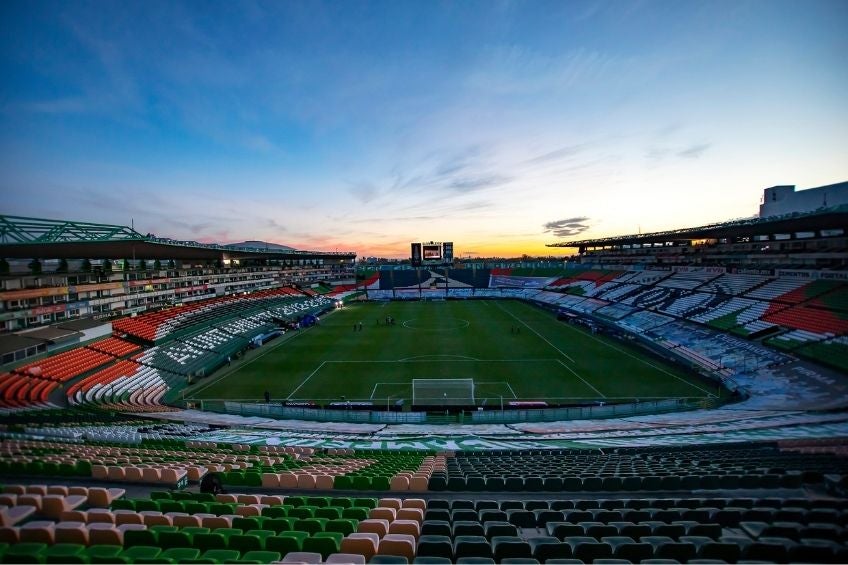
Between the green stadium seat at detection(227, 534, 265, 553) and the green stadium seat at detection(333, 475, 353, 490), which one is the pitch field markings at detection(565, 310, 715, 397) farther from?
the green stadium seat at detection(227, 534, 265, 553)

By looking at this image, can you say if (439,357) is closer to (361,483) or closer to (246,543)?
(361,483)

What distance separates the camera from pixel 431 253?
80.3m

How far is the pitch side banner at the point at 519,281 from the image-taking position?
8931cm

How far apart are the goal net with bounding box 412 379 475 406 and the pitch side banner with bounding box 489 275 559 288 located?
60.6 meters

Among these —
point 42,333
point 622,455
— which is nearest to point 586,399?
point 622,455

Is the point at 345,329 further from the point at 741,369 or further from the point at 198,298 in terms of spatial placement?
the point at 741,369

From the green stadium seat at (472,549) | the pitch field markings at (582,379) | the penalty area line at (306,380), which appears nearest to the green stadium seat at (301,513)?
the green stadium seat at (472,549)

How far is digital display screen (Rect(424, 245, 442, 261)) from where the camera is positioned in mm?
79875

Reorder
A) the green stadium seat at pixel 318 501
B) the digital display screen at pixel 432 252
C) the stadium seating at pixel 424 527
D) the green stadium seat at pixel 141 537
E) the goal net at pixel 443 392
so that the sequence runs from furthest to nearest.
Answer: the digital display screen at pixel 432 252, the goal net at pixel 443 392, the green stadium seat at pixel 318 501, the green stadium seat at pixel 141 537, the stadium seating at pixel 424 527

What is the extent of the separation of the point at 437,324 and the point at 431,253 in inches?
1030

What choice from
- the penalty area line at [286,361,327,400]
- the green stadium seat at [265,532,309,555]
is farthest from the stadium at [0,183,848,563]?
the penalty area line at [286,361,327,400]

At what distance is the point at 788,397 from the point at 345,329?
45.0 m

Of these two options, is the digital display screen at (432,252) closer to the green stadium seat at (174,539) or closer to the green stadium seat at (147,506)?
the green stadium seat at (147,506)

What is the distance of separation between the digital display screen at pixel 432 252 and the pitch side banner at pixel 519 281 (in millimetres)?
21247
